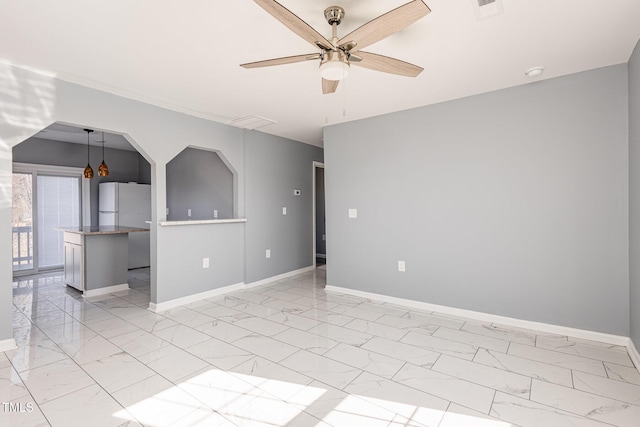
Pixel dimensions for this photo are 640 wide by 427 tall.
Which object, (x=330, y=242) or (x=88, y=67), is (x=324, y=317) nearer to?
(x=330, y=242)

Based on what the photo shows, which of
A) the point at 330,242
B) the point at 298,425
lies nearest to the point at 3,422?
the point at 298,425

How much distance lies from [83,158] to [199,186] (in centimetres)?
239

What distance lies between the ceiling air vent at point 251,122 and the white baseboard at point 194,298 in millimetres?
2155

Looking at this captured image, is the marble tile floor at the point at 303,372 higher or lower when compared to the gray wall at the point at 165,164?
lower

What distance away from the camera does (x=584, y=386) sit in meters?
2.01

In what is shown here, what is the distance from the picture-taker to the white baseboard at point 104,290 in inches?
161

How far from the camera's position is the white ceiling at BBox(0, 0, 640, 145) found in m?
1.86

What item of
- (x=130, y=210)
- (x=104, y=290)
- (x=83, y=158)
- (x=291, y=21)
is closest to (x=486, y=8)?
(x=291, y=21)

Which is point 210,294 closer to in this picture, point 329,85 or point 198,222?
point 198,222

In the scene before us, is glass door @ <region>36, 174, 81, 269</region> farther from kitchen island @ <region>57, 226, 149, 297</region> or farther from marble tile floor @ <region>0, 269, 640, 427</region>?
marble tile floor @ <region>0, 269, 640, 427</region>

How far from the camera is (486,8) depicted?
1833mm

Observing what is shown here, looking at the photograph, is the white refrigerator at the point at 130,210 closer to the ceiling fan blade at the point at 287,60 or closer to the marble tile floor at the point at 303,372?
the marble tile floor at the point at 303,372

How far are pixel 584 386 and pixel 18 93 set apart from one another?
4.63m

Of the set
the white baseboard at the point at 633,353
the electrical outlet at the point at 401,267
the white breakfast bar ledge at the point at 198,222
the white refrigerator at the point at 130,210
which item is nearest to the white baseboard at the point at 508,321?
the white baseboard at the point at 633,353
